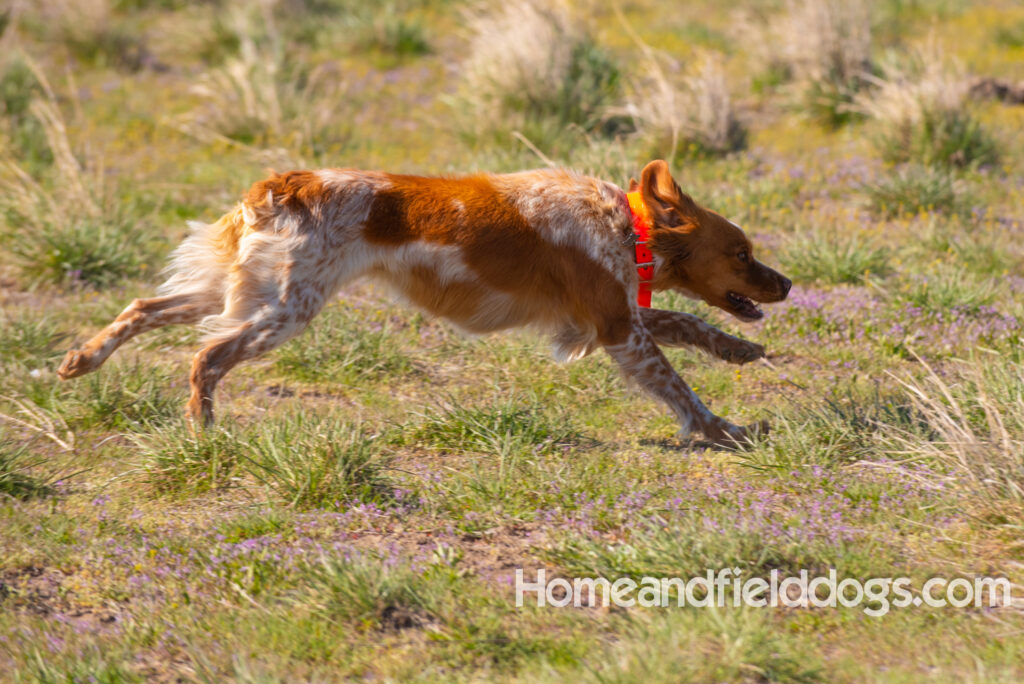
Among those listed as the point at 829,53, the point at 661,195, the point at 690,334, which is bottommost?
the point at 690,334

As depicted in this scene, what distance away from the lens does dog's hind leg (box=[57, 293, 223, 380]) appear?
434cm

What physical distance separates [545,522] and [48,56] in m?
8.67

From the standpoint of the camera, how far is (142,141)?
Answer: 8727 millimetres

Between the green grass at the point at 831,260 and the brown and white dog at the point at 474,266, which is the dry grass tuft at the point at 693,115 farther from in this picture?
the brown and white dog at the point at 474,266

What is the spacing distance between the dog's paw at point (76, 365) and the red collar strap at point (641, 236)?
7.48 ft

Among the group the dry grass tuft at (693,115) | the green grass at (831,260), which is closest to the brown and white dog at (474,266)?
the green grass at (831,260)

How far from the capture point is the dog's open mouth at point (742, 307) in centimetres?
492

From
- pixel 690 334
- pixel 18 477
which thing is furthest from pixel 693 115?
pixel 18 477

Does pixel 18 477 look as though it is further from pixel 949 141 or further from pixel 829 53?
pixel 829 53

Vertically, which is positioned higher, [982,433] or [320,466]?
[982,433]

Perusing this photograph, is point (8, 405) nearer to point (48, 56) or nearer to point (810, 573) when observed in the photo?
point (810, 573)

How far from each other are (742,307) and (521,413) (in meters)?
1.19

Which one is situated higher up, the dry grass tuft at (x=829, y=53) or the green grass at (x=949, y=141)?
the dry grass tuft at (x=829, y=53)

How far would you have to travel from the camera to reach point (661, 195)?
4.64 metres
